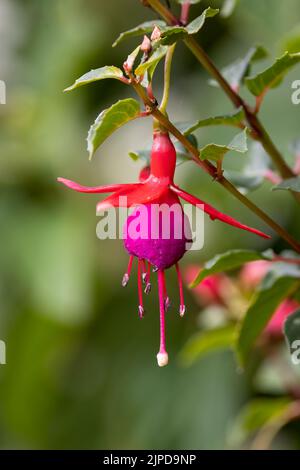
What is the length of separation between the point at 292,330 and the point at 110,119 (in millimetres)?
290

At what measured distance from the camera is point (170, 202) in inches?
25.8

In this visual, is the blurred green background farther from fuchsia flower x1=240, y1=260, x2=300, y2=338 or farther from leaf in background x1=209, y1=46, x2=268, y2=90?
leaf in background x1=209, y1=46, x2=268, y2=90

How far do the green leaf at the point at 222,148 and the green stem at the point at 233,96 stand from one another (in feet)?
0.37

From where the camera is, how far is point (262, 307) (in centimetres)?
86

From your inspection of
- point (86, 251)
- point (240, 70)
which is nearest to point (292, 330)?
point (240, 70)

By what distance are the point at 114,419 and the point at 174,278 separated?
36 cm

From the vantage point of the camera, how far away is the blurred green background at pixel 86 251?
1.63 m

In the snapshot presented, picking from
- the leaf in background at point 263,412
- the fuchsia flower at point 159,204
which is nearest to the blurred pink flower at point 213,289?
the leaf in background at point 263,412

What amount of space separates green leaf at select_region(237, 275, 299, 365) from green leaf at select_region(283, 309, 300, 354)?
0.05m

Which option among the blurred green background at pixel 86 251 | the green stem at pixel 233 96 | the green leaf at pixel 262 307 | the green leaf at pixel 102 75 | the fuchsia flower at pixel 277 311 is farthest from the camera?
the blurred green background at pixel 86 251

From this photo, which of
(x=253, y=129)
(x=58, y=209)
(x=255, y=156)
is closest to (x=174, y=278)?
(x=58, y=209)

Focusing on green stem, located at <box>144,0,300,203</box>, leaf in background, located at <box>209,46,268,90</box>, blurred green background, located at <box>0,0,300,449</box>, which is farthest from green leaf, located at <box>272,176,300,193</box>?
blurred green background, located at <box>0,0,300,449</box>

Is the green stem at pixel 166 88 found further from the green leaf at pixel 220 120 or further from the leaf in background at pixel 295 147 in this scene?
the leaf in background at pixel 295 147

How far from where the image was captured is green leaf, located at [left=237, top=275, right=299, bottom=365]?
0.84 metres
